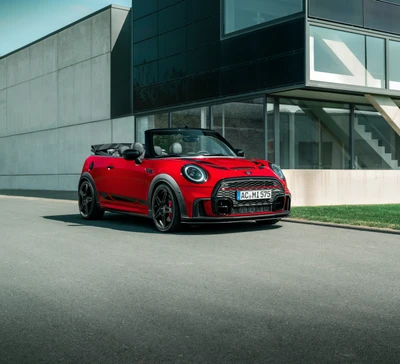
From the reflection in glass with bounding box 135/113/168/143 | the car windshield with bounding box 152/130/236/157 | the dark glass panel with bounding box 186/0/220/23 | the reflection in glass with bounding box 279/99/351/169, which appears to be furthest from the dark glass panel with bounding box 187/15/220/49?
the car windshield with bounding box 152/130/236/157

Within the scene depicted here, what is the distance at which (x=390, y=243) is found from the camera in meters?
7.97

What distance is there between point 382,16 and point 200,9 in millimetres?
5710

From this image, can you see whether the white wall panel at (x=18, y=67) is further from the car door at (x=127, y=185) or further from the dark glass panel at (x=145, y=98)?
the car door at (x=127, y=185)

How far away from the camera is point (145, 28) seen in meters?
23.0

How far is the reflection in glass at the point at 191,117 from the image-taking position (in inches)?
796

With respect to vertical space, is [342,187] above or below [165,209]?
above

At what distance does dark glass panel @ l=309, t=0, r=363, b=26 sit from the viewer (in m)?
16.3

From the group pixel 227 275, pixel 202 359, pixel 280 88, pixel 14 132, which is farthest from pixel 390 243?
pixel 14 132

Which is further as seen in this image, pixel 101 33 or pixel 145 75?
pixel 101 33

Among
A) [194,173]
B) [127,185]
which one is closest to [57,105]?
[127,185]

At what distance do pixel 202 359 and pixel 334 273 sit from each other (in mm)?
2856

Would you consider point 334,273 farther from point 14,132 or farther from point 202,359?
point 14,132

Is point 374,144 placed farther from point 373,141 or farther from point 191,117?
point 191,117

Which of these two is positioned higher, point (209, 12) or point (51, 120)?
point (209, 12)
